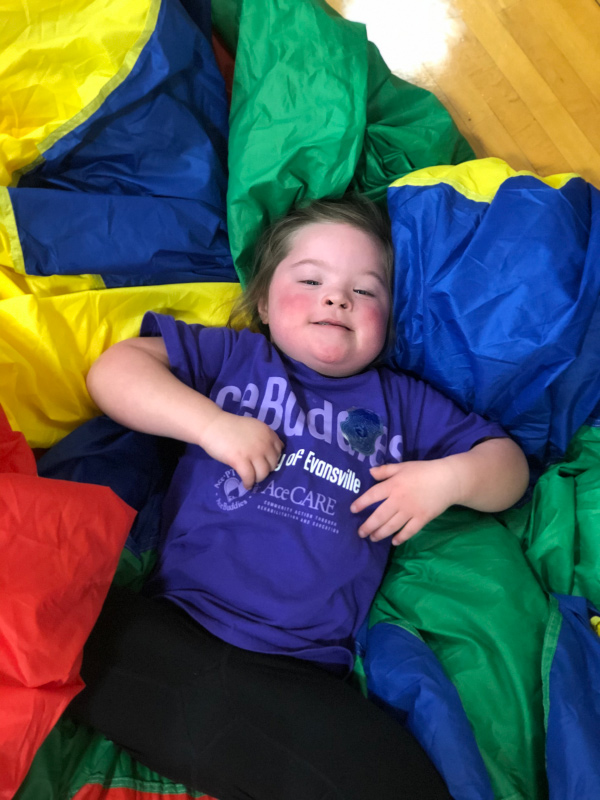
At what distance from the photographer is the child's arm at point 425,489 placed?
92cm

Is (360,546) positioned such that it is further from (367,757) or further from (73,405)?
(73,405)

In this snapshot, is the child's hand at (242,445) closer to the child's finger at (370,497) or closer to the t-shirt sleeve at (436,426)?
the child's finger at (370,497)

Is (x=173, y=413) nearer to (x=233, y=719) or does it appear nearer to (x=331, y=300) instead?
(x=331, y=300)

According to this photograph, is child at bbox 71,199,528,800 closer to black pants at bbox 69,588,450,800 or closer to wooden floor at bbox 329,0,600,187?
black pants at bbox 69,588,450,800

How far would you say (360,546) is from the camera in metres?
0.94

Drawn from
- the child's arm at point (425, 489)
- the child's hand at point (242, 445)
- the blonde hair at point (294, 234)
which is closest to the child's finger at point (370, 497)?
the child's arm at point (425, 489)

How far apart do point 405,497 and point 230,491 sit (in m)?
0.26

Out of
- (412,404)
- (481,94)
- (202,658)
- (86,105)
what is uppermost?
(481,94)

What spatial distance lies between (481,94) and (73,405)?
1000 mm

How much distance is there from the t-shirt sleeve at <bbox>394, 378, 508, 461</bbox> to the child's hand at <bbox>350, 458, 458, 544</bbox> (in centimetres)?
10

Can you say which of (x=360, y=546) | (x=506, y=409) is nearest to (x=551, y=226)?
(x=506, y=409)

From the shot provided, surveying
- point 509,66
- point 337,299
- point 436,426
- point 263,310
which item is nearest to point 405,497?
point 436,426

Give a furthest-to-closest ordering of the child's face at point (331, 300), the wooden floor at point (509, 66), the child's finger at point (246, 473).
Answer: the wooden floor at point (509, 66), the child's face at point (331, 300), the child's finger at point (246, 473)

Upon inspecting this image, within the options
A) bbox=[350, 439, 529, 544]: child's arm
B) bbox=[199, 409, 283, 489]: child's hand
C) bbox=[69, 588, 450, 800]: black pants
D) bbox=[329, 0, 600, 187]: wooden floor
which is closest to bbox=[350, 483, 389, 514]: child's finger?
bbox=[350, 439, 529, 544]: child's arm
